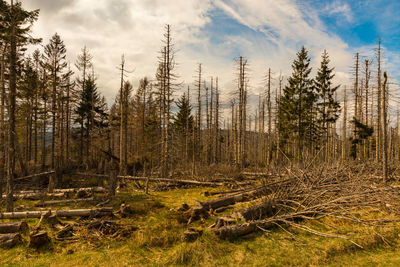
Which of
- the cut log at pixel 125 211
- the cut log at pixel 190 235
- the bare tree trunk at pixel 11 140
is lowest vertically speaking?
the cut log at pixel 125 211

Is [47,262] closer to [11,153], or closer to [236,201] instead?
[11,153]

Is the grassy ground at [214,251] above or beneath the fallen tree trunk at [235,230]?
beneath

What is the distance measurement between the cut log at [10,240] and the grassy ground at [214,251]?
211mm

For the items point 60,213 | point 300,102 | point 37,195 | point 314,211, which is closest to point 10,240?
point 60,213

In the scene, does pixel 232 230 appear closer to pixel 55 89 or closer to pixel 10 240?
pixel 10 240

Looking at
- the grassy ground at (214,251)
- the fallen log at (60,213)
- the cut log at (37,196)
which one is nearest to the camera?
the grassy ground at (214,251)

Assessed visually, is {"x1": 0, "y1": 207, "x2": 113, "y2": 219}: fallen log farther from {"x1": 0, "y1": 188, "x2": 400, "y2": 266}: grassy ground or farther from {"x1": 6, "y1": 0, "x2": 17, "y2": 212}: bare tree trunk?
{"x1": 0, "y1": 188, "x2": 400, "y2": 266}: grassy ground

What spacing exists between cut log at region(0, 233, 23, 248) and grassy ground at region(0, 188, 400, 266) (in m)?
0.21

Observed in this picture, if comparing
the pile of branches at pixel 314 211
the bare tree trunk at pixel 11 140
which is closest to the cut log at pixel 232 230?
the pile of branches at pixel 314 211

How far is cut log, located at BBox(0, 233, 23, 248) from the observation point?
17.5ft

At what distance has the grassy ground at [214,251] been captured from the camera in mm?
4645

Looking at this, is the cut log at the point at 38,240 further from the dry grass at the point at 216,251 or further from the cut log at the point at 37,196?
the cut log at the point at 37,196

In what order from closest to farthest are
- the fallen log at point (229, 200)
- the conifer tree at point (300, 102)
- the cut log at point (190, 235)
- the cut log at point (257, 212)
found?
the cut log at point (190, 235) → the cut log at point (257, 212) → the fallen log at point (229, 200) → the conifer tree at point (300, 102)

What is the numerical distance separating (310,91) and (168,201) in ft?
74.0
